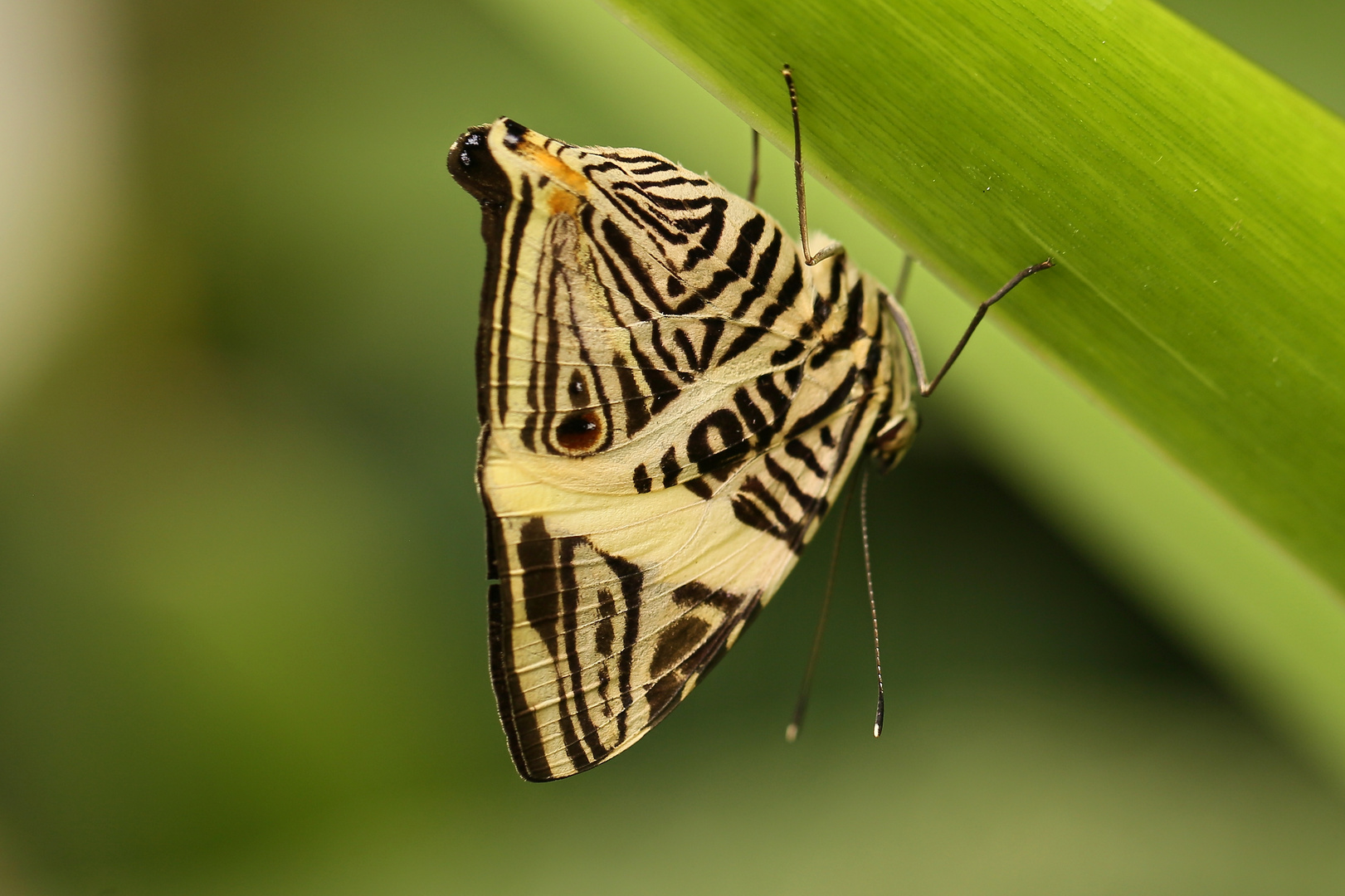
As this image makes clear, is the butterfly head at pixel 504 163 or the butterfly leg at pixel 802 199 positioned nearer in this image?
the butterfly leg at pixel 802 199

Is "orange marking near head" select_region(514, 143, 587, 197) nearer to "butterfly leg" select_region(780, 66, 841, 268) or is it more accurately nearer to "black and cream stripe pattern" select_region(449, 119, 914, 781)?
"black and cream stripe pattern" select_region(449, 119, 914, 781)

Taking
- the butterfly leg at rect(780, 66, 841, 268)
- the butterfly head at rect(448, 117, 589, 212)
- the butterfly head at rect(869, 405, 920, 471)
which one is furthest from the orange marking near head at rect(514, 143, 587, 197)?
the butterfly head at rect(869, 405, 920, 471)

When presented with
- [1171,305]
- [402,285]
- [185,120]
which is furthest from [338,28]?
[1171,305]

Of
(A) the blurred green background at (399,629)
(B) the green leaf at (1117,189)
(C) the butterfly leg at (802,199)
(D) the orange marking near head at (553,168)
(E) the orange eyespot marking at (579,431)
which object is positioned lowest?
(A) the blurred green background at (399,629)

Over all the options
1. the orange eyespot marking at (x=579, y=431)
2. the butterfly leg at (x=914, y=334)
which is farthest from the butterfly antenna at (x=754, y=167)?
the orange eyespot marking at (x=579, y=431)

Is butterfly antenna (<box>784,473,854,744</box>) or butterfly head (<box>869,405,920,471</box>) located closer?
butterfly head (<box>869,405,920,471</box>)

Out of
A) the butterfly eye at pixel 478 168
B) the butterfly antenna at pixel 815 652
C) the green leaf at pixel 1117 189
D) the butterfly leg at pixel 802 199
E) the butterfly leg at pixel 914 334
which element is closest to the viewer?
the green leaf at pixel 1117 189

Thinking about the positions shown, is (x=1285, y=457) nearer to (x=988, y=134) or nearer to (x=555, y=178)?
(x=988, y=134)

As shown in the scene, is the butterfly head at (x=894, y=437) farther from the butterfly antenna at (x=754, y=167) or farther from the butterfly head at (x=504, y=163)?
the butterfly head at (x=504, y=163)
